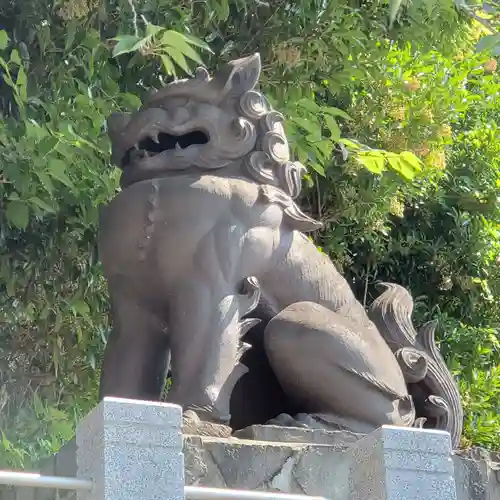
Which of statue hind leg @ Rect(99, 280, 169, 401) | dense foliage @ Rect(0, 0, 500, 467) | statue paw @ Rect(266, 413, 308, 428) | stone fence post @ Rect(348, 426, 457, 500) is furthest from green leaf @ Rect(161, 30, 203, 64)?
stone fence post @ Rect(348, 426, 457, 500)

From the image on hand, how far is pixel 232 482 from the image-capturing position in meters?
3.00

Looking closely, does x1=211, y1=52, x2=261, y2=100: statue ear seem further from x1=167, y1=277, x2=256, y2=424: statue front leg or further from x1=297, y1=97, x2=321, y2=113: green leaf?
x1=297, y1=97, x2=321, y2=113: green leaf

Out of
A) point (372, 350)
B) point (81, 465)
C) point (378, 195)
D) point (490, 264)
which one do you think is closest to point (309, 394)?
point (372, 350)

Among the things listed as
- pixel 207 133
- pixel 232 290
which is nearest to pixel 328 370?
pixel 232 290

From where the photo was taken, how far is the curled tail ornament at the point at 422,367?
3.65 meters

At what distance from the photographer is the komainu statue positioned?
333 cm

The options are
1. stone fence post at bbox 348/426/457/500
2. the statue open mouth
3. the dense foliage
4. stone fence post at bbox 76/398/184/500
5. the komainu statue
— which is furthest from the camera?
the dense foliage

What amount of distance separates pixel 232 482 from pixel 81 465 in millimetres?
483

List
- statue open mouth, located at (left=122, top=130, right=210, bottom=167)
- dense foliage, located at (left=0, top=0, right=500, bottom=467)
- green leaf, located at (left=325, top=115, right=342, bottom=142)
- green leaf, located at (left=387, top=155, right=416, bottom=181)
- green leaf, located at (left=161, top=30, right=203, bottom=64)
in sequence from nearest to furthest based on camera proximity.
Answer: statue open mouth, located at (left=122, top=130, right=210, bottom=167), green leaf, located at (left=161, top=30, right=203, bottom=64), dense foliage, located at (left=0, top=0, right=500, bottom=467), green leaf, located at (left=325, top=115, right=342, bottom=142), green leaf, located at (left=387, top=155, right=416, bottom=181)

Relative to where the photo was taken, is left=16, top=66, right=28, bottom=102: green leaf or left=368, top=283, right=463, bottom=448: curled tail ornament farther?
left=16, top=66, right=28, bottom=102: green leaf

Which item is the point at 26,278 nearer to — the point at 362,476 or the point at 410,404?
the point at 410,404

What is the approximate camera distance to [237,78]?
3.63 m

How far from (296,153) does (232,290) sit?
1433mm

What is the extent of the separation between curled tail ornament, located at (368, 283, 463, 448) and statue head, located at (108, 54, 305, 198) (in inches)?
20.7
